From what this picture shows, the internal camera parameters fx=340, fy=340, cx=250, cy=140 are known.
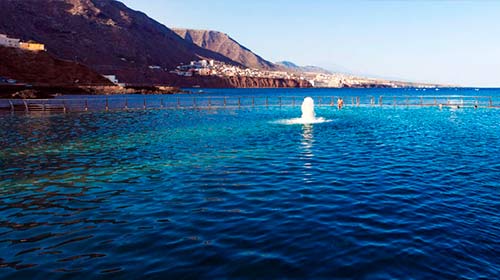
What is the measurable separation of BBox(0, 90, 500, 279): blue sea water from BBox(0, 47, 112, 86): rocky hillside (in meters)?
108

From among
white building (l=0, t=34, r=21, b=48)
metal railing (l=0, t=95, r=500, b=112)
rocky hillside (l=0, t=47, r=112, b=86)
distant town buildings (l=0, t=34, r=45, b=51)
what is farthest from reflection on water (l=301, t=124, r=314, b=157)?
white building (l=0, t=34, r=21, b=48)

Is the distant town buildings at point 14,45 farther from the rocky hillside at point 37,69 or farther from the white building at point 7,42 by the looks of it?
the rocky hillside at point 37,69

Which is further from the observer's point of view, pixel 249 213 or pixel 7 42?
pixel 7 42

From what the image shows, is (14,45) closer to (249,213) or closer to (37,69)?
(37,69)

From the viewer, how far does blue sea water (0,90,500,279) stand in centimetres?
780

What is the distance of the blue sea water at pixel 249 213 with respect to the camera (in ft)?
25.6

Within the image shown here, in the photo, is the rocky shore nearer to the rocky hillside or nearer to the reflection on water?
the rocky hillside

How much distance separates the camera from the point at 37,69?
118188 millimetres

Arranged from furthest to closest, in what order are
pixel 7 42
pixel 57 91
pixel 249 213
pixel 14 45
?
pixel 14 45 → pixel 7 42 → pixel 57 91 → pixel 249 213

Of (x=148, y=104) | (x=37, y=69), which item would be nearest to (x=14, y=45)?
(x=37, y=69)

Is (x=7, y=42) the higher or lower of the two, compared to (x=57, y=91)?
Result: higher

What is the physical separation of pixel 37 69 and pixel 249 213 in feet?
435

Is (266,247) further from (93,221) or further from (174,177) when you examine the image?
(174,177)

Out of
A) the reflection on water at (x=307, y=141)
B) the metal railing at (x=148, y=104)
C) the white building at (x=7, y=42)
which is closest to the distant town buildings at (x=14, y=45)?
the white building at (x=7, y=42)
